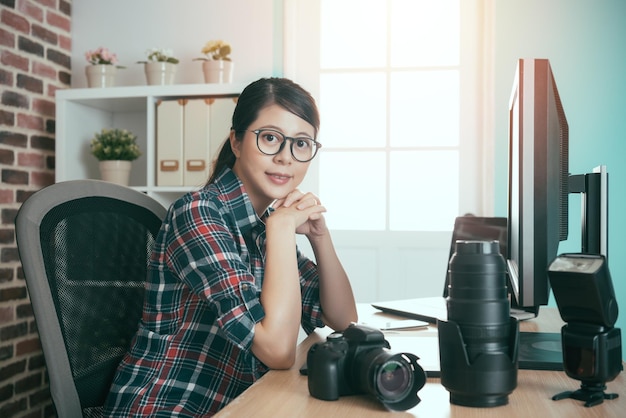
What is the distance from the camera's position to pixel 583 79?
2729 millimetres

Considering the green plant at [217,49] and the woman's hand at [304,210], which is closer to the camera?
the woman's hand at [304,210]

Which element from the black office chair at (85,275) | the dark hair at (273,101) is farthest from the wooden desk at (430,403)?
the dark hair at (273,101)

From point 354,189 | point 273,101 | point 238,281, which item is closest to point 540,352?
point 238,281

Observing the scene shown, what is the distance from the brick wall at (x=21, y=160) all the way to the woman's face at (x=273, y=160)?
163 centimetres

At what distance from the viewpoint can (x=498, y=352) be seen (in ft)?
2.44

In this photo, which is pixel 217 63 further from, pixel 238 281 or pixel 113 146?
pixel 238 281

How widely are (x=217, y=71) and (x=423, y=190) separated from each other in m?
1.07

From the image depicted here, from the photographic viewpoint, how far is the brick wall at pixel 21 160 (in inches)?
101

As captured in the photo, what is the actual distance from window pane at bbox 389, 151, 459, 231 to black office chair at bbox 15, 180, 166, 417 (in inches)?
69.1

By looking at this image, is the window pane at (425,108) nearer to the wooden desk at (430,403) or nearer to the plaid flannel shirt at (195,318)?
the plaid flannel shirt at (195,318)

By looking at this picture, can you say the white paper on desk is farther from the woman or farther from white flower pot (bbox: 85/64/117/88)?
white flower pot (bbox: 85/64/117/88)

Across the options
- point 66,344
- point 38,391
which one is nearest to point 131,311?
point 66,344

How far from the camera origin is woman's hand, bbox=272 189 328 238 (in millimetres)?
1272

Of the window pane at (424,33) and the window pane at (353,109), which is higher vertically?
the window pane at (424,33)
